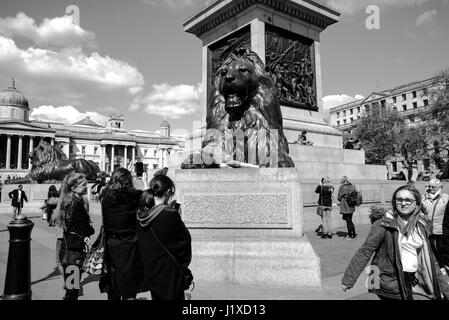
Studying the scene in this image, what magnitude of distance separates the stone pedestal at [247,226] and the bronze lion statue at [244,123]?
69 centimetres

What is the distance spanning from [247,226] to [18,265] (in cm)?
292

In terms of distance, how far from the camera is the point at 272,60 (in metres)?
13.7

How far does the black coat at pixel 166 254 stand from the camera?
→ 9.35 ft

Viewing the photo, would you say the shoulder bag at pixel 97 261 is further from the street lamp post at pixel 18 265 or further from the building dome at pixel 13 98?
the building dome at pixel 13 98

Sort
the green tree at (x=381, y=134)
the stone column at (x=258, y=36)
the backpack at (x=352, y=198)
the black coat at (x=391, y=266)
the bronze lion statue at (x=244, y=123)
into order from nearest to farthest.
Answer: the black coat at (x=391, y=266), the bronze lion statue at (x=244, y=123), the backpack at (x=352, y=198), the stone column at (x=258, y=36), the green tree at (x=381, y=134)

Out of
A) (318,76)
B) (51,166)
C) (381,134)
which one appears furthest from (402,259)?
(381,134)

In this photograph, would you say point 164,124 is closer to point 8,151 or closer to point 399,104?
point 8,151

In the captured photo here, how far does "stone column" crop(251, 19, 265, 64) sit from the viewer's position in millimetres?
13177

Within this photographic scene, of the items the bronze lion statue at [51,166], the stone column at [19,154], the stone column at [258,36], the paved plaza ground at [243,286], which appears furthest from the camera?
the stone column at [19,154]

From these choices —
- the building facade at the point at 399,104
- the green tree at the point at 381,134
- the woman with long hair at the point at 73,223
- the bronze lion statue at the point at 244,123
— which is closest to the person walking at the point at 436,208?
the bronze lion statue at the point at 244,123

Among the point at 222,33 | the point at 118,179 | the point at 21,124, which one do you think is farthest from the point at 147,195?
the point at 21,124

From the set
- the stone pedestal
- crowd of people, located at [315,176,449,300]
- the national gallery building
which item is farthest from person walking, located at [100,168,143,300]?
the national gallery building
